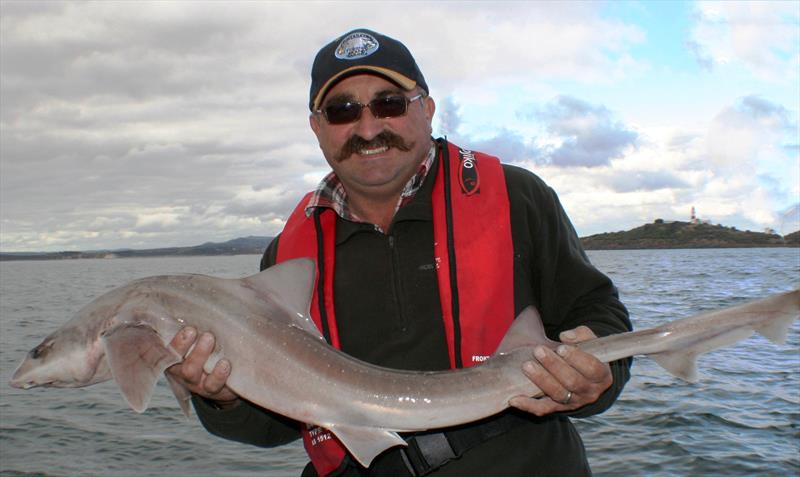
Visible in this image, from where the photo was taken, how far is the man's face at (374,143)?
402 cm

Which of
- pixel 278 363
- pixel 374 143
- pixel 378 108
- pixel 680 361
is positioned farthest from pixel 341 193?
pixel 680 361

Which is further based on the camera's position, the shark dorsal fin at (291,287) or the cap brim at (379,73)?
the cap brim at (379,73)

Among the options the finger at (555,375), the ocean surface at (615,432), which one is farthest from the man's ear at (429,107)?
the ocean surface at (615,432)

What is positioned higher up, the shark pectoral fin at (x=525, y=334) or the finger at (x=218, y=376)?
the shark pectoral fin at (x=525, y=334)

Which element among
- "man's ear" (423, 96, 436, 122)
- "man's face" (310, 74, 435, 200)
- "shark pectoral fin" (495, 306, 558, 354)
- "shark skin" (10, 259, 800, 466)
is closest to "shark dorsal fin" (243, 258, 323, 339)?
"shark skin" (10, 259, 800, 466)

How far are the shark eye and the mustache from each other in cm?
197

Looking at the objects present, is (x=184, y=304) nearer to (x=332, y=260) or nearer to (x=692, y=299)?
(x=332, y=260)

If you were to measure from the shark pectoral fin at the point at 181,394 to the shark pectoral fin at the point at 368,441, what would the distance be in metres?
0.92

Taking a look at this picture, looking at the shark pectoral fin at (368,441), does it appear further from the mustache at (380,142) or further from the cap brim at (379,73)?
the cap brim at (379,73)

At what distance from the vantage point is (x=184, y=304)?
3354 millimetres

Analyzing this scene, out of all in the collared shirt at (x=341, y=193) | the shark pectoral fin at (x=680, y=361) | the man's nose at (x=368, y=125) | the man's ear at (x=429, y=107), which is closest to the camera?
the shark pectoral fin at (x=680, y=361)

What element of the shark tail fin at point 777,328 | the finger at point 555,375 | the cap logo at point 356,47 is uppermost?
the cap logo at point 356,47

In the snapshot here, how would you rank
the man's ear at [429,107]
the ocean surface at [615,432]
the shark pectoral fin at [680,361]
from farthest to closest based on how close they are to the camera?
1. the ocean surface at [615,432]
2. the man's ear at [429,107]
3. the shark pectoral fin at [680,361]

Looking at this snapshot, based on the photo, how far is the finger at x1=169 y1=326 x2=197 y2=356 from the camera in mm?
3268
